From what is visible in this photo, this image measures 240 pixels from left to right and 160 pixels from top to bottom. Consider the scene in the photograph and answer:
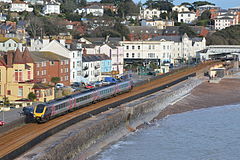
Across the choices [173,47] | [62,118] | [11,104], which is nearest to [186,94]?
[11,104]

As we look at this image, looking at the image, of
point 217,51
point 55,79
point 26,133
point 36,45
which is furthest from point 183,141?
point 217,51

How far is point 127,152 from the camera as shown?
38438 mm

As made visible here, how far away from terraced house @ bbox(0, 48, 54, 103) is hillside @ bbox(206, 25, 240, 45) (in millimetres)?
97369

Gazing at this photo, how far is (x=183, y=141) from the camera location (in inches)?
1710

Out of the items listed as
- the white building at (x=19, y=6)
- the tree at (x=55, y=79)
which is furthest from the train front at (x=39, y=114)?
the white building at (x=19, y=6)

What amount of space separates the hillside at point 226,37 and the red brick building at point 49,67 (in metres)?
85.4

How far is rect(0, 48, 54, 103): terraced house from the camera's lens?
55.8m

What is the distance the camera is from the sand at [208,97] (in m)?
60.8

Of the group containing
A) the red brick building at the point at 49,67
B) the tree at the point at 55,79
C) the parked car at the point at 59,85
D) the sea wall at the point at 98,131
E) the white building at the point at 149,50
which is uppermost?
the white building at the point at 149,50

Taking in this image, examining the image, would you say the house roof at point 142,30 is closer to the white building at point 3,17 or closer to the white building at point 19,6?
the white building at point 3,17

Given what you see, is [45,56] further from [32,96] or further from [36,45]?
[36,45]

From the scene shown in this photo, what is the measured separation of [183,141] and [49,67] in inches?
1086

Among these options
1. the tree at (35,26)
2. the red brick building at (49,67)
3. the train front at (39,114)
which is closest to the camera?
the train front at (39,114)

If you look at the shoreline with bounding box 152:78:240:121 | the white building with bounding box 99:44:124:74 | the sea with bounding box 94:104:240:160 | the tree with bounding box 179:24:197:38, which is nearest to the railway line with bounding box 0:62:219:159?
the sea with bounding box 94:104:240:160
